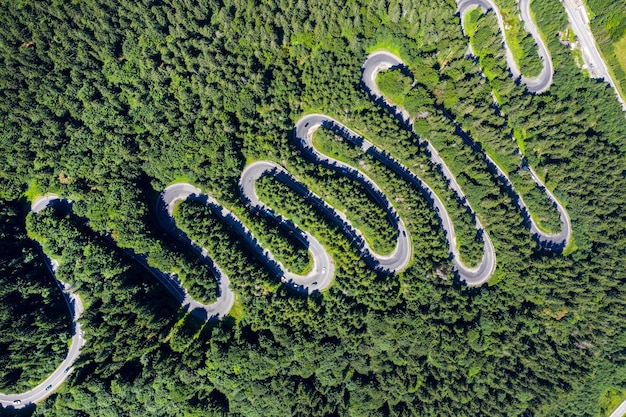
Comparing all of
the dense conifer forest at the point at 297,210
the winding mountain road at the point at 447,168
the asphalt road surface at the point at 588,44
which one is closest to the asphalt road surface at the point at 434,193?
the winding mountain road at the point at 447,168

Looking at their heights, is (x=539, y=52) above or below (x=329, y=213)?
above

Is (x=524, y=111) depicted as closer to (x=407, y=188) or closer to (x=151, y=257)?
(x=407, y=188)

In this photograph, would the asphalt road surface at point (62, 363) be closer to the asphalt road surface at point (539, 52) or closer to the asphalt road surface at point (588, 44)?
the asphalt road surface at point (539, 52)

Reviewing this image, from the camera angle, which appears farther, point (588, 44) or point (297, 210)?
point (588, 44)

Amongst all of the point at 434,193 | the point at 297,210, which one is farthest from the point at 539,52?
the point at 297,210

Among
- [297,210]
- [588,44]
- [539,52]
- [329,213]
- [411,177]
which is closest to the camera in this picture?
[297,210]

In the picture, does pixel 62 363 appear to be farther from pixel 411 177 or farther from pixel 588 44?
pixel 588 44
